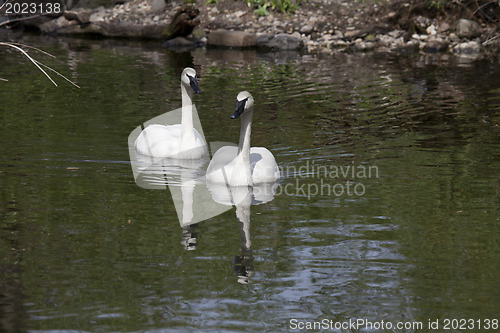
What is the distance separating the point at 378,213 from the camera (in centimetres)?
816

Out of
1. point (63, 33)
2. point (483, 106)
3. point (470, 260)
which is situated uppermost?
point (63, 33)

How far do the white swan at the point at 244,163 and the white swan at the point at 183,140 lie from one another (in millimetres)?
991

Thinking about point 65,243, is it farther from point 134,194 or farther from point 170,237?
point 134,194

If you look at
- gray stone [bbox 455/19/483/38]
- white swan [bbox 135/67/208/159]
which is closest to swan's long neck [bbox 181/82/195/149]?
white swan [bbox 135/67/208/159]

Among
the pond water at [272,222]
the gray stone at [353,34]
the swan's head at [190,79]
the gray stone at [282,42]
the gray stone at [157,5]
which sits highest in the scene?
the gray stone at [157,5]

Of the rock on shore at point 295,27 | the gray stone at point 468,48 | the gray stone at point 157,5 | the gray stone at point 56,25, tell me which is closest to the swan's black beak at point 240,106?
the rock on shore at point 295,27

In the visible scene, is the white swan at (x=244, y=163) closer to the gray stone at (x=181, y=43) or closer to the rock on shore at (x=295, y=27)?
the rock on shore at (x=295, y=27)

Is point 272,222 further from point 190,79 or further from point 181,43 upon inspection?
point 181,43

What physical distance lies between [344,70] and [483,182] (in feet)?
32.9

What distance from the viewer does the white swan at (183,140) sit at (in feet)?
35.1

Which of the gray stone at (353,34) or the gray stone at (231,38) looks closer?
the gray stone at (231,38)

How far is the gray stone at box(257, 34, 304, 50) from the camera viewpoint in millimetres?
23188

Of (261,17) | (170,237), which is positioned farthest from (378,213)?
(261,17)

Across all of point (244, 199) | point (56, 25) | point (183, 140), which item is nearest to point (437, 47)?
point (56, 25)
